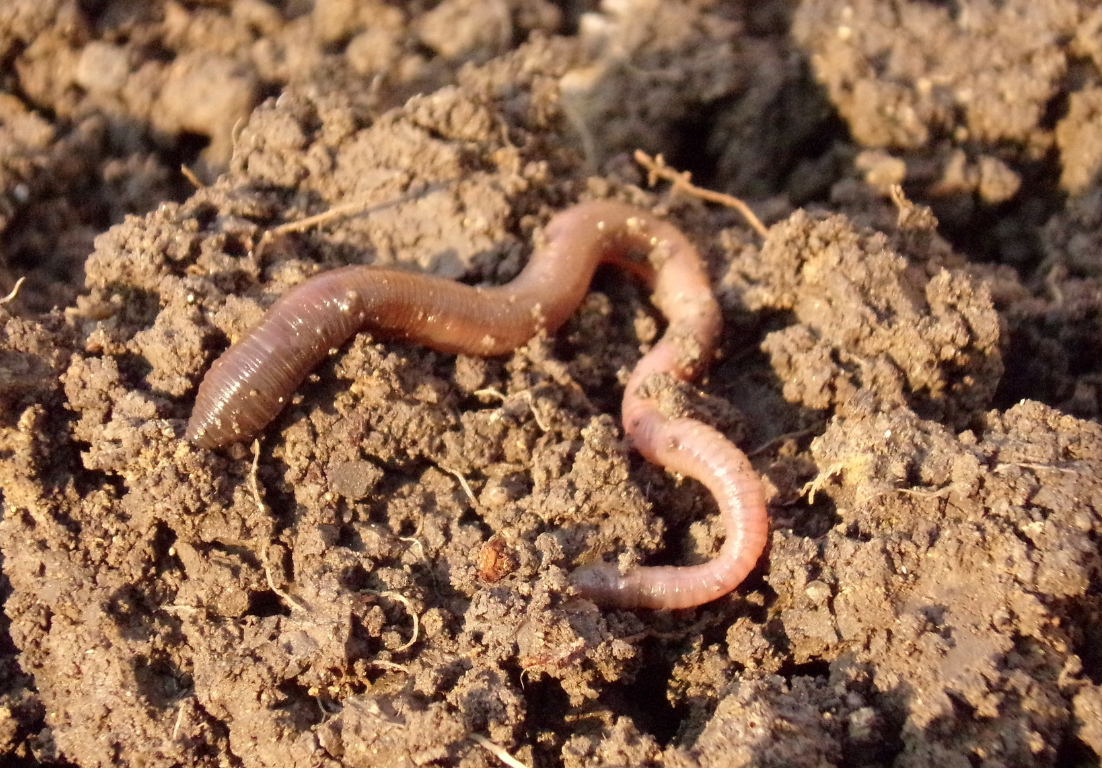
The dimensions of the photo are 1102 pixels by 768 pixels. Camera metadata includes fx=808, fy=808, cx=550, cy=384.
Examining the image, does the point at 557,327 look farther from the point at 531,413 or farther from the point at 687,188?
the point at 687,188

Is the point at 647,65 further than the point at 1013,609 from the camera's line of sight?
Yes

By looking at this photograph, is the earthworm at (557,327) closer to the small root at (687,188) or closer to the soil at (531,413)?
the soil at (531,413)

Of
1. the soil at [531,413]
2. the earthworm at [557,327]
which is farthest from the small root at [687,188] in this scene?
the earthworm at [557,327]

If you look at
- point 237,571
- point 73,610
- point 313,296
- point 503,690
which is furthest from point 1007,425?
point 73,610

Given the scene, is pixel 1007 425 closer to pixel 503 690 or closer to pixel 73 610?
pixel 503 690

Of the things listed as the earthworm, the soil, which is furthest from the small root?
the earthworm
